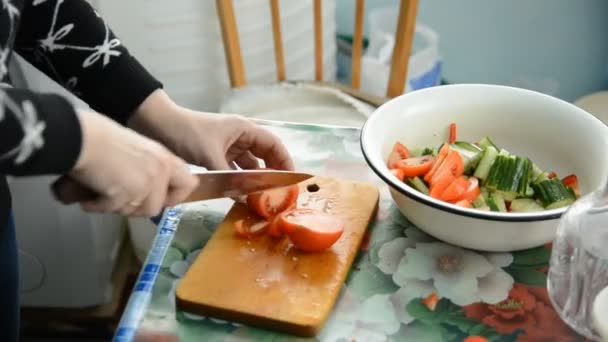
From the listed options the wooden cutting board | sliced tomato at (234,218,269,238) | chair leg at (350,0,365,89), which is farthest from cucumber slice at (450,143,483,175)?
chair leg at (350,0,365,89)

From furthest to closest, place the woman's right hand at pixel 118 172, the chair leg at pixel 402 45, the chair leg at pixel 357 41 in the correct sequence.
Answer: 1. the chair leg at pixel 357 41
2. the chair leg at pixel 402 45
3. the woman's right hand at pixel 118 172

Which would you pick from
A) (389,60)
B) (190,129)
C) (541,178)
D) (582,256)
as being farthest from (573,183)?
(389,60)

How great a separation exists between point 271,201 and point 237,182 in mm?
54

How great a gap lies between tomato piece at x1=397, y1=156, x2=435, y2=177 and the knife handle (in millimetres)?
337

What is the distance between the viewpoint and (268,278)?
0.66 metres

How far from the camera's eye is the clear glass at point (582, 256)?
624 millimetres

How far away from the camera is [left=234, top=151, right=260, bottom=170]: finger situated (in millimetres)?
822

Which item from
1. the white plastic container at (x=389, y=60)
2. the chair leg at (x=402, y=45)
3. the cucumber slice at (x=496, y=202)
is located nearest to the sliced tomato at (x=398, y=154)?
the cucumber slice at (x=496, y=202)

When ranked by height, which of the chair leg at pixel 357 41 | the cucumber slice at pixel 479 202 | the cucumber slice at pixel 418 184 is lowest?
the chair leg at pixel 357 41

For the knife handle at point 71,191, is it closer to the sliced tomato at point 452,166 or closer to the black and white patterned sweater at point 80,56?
the black and white patterned sweater at point 80,56

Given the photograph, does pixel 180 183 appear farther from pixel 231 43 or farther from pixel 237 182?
pixel 231 43

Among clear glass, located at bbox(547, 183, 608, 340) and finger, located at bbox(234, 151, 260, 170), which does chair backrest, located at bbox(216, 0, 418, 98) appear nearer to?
finger, located at bbox(234, 151, 260, 170)

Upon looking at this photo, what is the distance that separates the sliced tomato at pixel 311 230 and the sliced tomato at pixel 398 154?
114mm

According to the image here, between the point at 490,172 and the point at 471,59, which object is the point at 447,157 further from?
the point at 471,59
